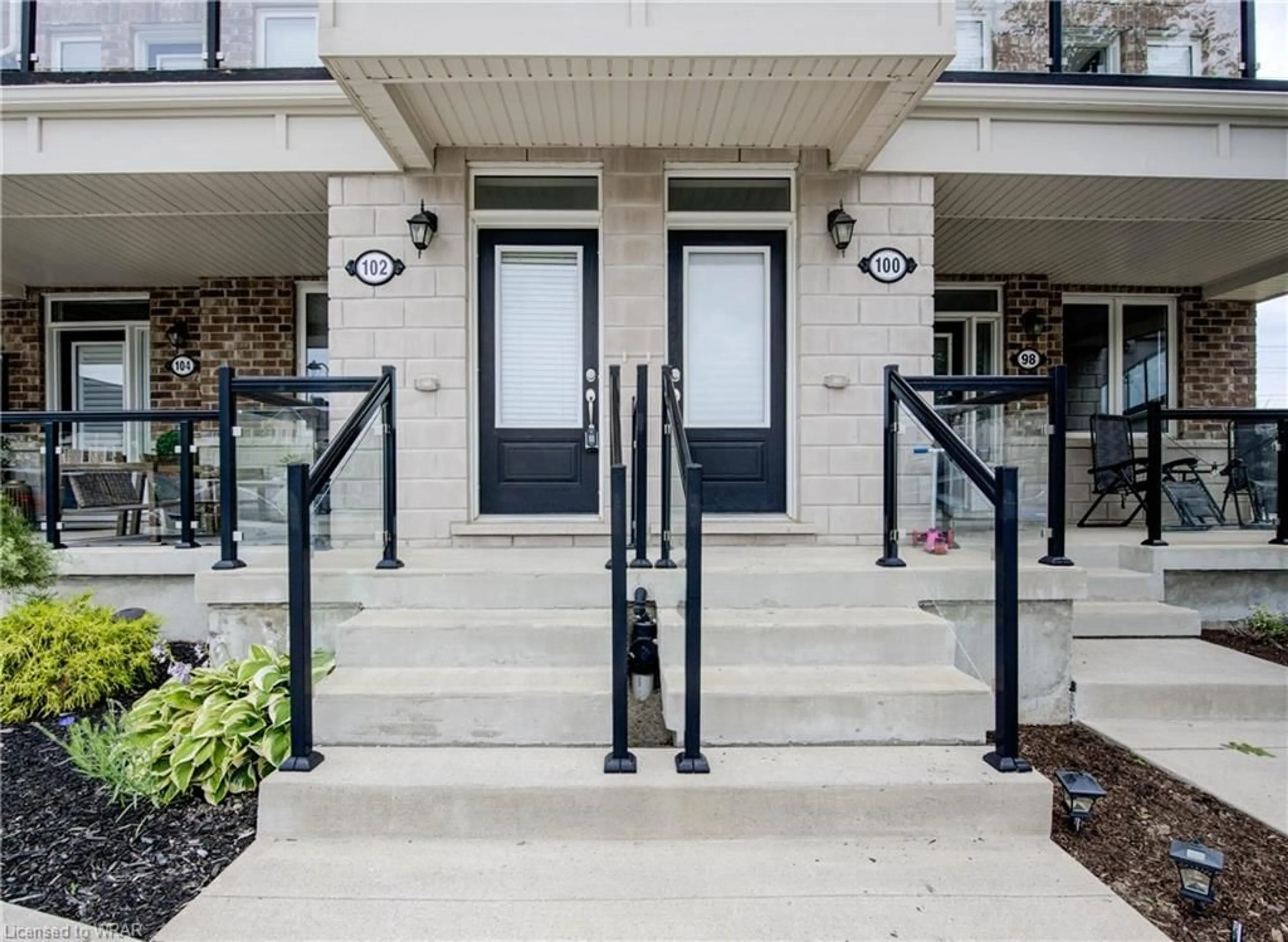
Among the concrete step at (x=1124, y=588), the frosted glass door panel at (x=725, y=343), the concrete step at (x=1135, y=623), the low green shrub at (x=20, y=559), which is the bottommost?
the concrete step at (x=1135, y=623)

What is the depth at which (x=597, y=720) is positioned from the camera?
2547 mm

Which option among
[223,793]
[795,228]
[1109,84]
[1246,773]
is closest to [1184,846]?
[1246,773]

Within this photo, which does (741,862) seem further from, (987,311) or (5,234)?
(5,234)

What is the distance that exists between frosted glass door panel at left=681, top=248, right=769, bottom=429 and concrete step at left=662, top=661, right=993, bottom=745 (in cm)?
219

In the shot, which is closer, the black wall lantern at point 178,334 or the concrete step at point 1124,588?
the concrete step at point 1124,588

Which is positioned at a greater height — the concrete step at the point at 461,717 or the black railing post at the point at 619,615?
the black railing post at the point at 619,615

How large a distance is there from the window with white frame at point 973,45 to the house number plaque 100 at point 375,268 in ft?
12.3

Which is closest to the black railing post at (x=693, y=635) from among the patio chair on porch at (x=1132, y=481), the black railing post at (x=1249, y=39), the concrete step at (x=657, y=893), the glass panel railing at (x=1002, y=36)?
the concrete step at (x=657, y=893)

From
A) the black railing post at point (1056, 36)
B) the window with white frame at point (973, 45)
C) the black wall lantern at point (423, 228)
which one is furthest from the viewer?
the window with white frame at point (973, 45)

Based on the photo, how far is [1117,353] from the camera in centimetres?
695

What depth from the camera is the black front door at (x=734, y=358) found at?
4363mm

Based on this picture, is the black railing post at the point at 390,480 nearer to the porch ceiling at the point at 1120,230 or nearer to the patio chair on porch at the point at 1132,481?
the porch ceiling at the point at 1120,230

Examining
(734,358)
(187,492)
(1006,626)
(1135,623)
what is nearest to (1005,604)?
(1006,626)

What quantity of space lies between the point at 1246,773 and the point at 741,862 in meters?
2.13
